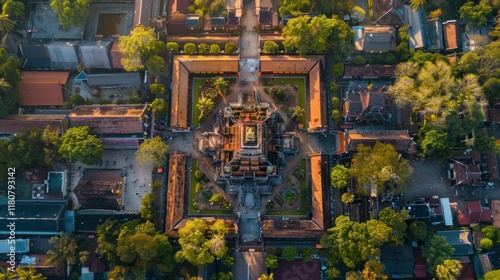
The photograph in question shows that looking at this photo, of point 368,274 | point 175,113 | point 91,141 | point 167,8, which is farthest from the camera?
point 167,8

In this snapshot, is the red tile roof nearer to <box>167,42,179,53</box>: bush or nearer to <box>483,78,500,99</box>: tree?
<box>167,42,179,53</box>: bush

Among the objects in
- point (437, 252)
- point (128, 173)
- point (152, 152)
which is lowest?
point (437, 252)

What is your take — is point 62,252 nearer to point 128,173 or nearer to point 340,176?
point 128,173

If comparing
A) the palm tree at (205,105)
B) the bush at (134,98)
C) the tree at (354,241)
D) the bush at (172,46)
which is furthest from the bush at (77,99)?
the tree at (354,241)

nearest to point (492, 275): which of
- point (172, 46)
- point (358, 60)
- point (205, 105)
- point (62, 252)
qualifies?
point (358, 60)

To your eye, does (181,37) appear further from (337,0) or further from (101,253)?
(101,253)

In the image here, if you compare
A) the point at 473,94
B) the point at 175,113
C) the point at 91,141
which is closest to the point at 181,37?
the point at 175,113
